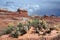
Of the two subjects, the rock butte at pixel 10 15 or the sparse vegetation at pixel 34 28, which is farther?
the rock butte at pixel 10 15

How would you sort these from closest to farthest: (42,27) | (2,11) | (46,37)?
(46,37)
(42,27)
(2,11)

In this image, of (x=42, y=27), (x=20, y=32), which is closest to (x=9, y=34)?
(x=20, y=32)

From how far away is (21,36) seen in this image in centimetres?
1817

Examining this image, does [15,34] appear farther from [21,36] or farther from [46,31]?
[46,31]

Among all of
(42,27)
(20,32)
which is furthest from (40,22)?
(20,32)

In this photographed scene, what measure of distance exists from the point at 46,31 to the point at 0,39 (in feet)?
9.50

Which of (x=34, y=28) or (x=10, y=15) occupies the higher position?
(x=34, y=28)

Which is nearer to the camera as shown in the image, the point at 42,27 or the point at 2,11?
the point at 42,27

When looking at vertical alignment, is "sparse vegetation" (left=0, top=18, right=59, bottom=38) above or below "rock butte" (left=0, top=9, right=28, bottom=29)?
above

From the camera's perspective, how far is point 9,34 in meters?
19.3

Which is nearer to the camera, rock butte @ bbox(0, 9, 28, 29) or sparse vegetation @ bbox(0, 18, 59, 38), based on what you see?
sparse vegetation @ bbox(0, 18, 59, 38)

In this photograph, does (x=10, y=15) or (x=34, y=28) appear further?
(x=10, y=15)

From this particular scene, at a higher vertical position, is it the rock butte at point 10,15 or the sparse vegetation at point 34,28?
the sparse vegetation at point 34,28

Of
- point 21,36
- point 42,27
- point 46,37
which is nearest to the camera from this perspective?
point 46,37
